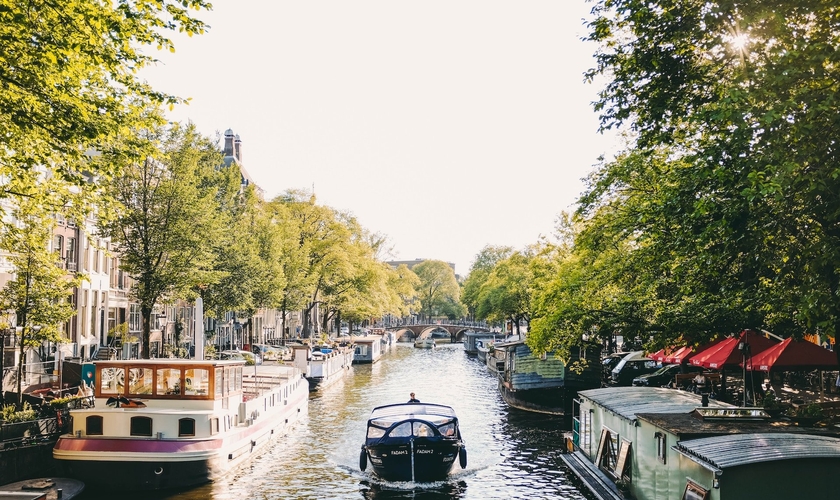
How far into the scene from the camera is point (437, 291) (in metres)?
160

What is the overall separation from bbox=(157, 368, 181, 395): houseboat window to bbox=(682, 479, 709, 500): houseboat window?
17.0m

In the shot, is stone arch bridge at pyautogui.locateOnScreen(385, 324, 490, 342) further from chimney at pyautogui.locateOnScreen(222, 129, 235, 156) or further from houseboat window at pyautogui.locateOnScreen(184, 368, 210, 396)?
houseboat window at pyautogui.locateOnScreen(184, 368, 210, 396)

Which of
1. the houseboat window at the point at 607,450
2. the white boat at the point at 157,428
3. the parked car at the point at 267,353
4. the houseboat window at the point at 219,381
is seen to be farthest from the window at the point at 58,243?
the houseboat window at the point at 607,450

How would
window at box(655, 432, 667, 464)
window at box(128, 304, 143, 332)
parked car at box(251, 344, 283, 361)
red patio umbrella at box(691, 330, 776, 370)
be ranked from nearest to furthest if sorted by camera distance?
window at box(655, 432, 667, 464)
red patio umbrella at box(691, 330, 776, 370)
window at box(128, 304, 143, 332)
parked car at box(251, 344, 283, 361)

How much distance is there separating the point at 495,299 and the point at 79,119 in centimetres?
6859

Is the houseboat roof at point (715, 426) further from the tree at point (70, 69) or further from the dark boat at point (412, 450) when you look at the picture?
the tree at point (70, 69)

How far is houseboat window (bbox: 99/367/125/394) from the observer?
2434 cm

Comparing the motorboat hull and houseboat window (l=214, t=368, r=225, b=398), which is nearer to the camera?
the motorboat hull

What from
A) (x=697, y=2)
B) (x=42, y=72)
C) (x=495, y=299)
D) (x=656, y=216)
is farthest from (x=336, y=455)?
(x=495, y=299)

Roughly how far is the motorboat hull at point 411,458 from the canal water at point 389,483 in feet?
1.08

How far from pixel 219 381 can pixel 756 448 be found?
1813cm

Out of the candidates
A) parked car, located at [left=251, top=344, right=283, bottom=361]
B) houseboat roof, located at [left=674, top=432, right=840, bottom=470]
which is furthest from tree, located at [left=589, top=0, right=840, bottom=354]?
parked car, located at [left=251, top=344, right=283, bottom=361]

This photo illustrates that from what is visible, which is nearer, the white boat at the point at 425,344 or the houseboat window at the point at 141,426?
the houseboat window at the point at 141,426

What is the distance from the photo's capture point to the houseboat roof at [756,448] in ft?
41.0
